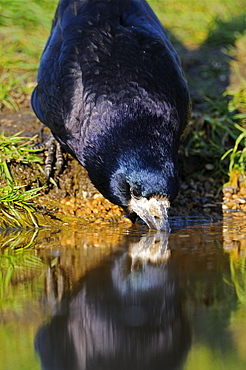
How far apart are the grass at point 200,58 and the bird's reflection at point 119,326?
8.50 ft

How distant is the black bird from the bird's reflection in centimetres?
98

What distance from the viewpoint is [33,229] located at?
5.12 metres

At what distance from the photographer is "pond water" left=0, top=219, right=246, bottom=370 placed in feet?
9.86

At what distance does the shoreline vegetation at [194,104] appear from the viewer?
218 inches

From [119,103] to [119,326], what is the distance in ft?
6.95

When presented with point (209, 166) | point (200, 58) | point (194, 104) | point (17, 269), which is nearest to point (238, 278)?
point (17, 269)

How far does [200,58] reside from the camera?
7.81 metres

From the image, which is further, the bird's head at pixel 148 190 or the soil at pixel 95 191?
the soil at pixel 95 191

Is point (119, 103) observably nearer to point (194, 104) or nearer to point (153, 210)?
point (153, 210)

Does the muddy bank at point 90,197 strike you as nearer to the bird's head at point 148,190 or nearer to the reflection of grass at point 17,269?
the bird's head at point 148,190

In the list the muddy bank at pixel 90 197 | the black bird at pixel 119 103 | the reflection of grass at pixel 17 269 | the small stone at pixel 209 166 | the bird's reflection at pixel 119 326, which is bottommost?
the bird's reflection at pixel 119 326

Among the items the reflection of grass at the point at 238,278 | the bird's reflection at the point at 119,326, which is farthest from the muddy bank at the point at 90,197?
the bird's reflection at the point at 119,326

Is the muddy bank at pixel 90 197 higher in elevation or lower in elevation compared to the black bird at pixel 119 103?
lower

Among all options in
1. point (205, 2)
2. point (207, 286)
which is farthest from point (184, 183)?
point (205, 2)
